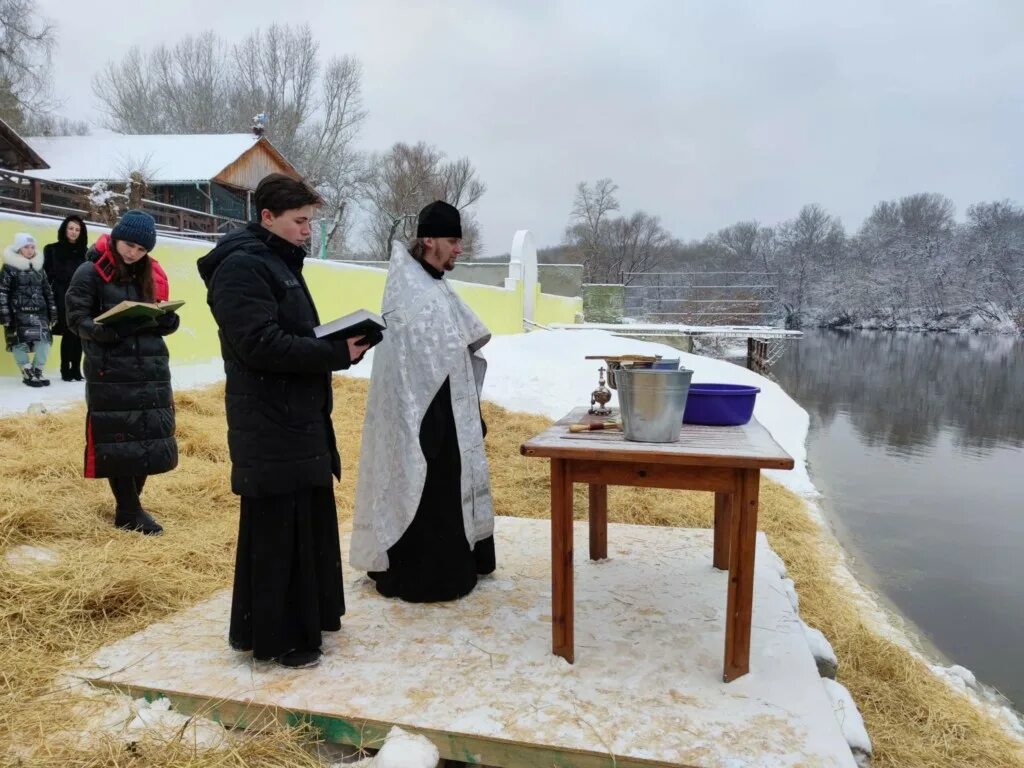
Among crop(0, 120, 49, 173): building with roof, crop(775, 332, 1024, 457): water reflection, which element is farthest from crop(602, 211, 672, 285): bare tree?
crop(0, 120, 49, 173): building with roof

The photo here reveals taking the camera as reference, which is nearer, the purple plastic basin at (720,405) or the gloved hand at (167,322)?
the purple plastic basin at (720,405)

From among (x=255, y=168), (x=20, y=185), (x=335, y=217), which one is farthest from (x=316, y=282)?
(x=335, y=217)

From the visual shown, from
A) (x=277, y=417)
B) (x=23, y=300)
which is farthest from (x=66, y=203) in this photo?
(x=277, y=417)

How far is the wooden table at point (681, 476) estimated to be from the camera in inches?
89.0

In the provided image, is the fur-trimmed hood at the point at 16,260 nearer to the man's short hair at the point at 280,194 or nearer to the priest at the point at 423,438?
the priest at the point at 423,438

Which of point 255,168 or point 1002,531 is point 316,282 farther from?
point 255,168

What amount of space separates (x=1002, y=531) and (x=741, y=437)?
681 centimetres

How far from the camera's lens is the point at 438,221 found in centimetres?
288

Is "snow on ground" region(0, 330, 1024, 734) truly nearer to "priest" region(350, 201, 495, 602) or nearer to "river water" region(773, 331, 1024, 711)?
"river water" region(773, 331, 1024, 711)

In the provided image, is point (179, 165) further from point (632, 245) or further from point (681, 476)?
point (632, 245)

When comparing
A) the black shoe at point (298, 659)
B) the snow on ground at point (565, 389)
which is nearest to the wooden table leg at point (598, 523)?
the snow on ground at point (565, 389)

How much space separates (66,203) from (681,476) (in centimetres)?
1914

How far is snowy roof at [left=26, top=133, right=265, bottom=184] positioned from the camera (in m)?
23.0

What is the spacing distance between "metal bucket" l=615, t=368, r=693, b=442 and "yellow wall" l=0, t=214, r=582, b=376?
5.31 meters
